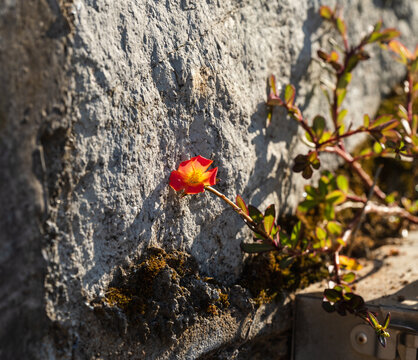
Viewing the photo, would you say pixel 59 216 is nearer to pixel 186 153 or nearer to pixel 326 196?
pixel 186 153

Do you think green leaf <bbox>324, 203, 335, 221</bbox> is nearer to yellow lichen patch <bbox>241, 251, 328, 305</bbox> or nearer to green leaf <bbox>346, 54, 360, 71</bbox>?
yellow lichen patch <bbox>241, 251, 328, 305</bbox>

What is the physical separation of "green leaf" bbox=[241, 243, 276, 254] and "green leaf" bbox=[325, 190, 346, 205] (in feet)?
1.42

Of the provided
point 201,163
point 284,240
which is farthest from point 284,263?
point 201,163

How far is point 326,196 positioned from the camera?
1.76 metres

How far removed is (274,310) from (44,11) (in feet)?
3.54

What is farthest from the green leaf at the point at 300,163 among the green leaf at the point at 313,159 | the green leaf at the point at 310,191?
the green leaf at the point at 310,191

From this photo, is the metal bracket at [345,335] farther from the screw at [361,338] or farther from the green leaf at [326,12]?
Result: the green leaf at [326,12]

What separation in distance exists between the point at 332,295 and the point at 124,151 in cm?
76

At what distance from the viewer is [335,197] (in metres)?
1.77

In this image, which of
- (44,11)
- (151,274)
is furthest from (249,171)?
(44,11)

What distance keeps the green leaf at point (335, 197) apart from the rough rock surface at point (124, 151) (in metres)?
0.17

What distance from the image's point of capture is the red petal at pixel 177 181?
1278 millimetres

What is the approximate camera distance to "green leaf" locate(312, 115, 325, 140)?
63.9 inches

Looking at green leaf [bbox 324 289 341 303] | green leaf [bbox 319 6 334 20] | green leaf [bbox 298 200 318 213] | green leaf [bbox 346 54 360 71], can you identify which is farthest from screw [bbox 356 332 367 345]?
green leaf [bbox 319 6 334 20]
